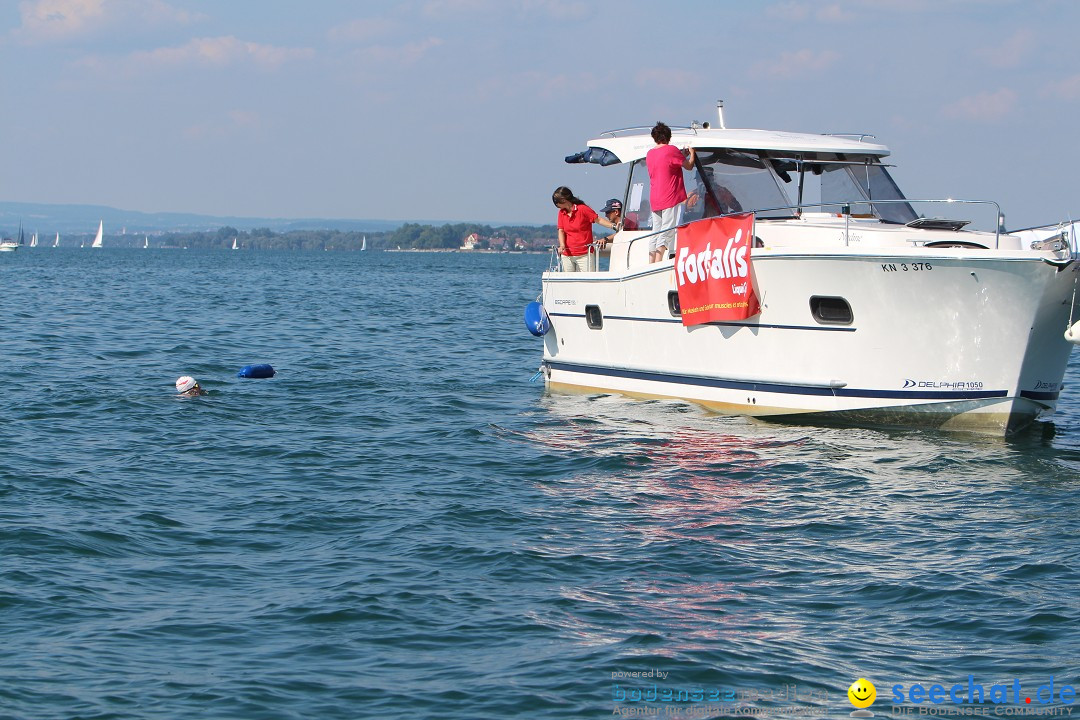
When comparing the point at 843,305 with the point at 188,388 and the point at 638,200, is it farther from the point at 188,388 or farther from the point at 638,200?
the point at 188,388

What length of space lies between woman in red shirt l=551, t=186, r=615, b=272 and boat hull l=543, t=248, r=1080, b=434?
237 cm

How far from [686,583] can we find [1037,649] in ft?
6.81

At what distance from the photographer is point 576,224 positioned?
1593cm

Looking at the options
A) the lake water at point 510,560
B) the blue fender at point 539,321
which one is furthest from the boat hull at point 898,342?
the blue fender at point 539,321

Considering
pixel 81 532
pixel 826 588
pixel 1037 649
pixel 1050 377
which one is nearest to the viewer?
pixel 1037 649

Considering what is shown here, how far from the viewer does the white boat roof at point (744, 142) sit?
14.2m

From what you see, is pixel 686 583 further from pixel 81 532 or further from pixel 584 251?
pixel 584 251

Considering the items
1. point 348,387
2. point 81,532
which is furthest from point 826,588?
point 348,387

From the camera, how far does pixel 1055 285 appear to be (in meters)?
11.3

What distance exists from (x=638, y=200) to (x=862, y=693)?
10348mm

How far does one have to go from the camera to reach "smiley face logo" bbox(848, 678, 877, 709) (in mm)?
5871

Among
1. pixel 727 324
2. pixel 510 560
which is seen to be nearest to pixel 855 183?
pixel 727 324

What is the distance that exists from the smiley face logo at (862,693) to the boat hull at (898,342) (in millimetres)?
6222

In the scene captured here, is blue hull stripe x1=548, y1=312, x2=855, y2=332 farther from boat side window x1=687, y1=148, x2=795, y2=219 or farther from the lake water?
boat side window x1=687, y1=148, x2=795, y2=219
